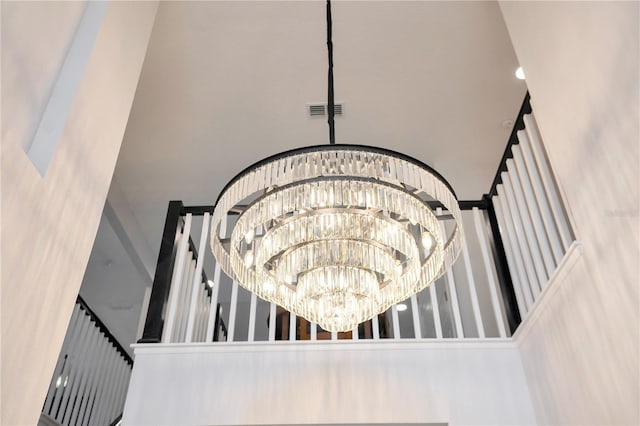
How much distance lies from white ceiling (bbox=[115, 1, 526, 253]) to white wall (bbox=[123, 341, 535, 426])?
2.48m

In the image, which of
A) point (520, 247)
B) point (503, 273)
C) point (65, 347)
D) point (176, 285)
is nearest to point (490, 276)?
point (503, 273)

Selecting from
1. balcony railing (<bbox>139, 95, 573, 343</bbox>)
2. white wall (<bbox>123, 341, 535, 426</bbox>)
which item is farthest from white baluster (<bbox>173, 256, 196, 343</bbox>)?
white wall (<bbox>123, 341, 535, 426</bbox>)

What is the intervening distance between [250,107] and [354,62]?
1.09 metres

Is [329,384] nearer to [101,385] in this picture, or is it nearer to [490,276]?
[490,276]

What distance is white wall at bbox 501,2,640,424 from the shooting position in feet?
6.27

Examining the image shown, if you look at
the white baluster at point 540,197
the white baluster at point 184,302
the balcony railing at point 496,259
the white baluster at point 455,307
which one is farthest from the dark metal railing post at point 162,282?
the white baluster at point 540,197

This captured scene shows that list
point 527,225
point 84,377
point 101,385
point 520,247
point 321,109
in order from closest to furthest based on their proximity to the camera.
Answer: point 527,225 → point 520,247 → point 321,109 → point 84,377 → point 101,385

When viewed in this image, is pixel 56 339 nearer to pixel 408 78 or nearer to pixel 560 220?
pixel 560 220

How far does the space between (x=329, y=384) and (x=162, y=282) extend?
4.38ft

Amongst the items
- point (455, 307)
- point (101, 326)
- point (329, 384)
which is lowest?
point (329, 384)

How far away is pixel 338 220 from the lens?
179 cm

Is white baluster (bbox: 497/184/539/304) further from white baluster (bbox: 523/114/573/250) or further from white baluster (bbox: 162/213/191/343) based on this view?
white baluster (bbox: 162/213/191/343)

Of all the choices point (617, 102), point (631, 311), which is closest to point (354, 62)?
point (617, 102)

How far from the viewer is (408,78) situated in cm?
456
